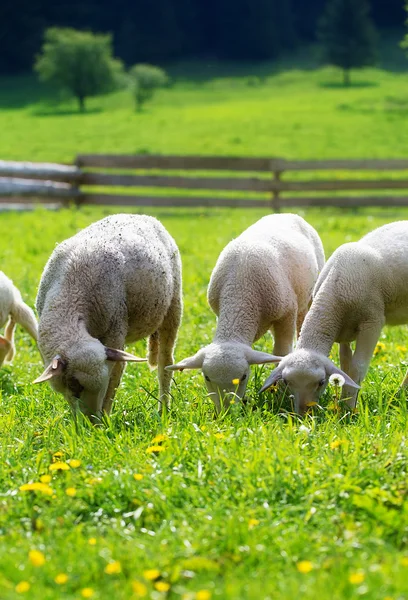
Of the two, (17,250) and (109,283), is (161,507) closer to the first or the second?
(109,283)

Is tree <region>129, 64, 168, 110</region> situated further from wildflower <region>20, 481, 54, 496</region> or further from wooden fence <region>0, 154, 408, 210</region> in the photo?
wildflower <region>20, 481, 54, 496</region>

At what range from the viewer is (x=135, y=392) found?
5680 mm

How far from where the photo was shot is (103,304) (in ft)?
17.2

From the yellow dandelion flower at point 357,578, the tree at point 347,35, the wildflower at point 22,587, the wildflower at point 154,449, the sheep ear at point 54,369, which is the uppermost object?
the tree at point 347,35

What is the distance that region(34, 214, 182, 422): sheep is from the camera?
487cm

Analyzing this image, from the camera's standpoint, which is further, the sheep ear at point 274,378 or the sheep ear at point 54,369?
the sheep ear at point 274,378

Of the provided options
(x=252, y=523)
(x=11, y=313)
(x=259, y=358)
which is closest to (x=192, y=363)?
(x=259, y=358)

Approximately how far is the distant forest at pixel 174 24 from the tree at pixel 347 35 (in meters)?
5.78

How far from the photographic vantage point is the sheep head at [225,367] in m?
5.14

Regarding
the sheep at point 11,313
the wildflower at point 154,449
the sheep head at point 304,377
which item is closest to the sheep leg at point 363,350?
the sheep head at point 304,377

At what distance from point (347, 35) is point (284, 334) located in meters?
59.8

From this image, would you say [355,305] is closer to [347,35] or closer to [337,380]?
[337,380]

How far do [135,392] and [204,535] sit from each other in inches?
95.1

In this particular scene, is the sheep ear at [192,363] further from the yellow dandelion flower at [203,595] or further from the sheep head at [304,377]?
the yellow dandelion flower at [203,595]
